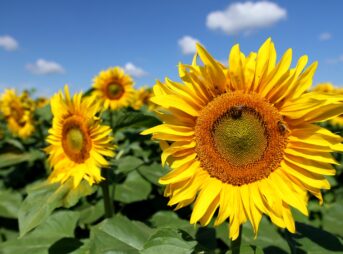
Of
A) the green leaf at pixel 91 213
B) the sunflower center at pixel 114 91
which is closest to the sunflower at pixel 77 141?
the green leaf at pixel 91 213

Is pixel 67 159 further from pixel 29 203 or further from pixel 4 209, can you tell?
pixel 4 209

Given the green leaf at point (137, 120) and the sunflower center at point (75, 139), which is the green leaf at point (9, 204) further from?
the green leaf at point (137, 120)

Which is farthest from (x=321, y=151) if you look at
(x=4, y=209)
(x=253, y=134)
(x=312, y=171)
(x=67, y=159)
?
(x=4, y=209)

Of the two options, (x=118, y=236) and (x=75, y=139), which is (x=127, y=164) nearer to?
(x=75, y=139)

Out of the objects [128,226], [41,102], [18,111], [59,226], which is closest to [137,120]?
[128,226]

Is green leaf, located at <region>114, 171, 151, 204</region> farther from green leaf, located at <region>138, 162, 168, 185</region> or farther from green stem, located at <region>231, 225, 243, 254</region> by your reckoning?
green stem, located at <region>231, 225, 243, 254</region>

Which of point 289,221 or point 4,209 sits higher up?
point 289,221
